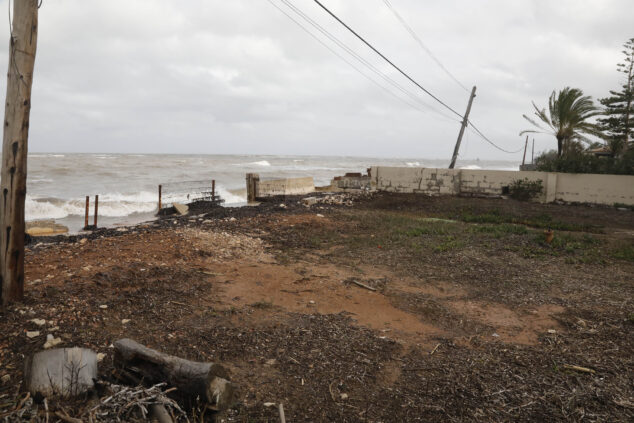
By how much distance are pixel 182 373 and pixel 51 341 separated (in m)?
1.66

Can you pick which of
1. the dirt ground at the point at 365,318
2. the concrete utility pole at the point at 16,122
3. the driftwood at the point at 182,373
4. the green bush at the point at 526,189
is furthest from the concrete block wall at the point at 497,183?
the driftwood at the point at 182,373

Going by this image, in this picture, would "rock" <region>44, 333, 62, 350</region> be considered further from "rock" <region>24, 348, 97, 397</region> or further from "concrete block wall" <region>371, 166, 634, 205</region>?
"concrete block wall" <region>371, 166, 634, 205</region>

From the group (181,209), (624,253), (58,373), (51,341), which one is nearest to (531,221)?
(624,253)

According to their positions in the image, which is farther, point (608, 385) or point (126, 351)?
point (608, 385)

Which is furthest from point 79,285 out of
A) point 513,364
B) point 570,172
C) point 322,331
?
point 570,172

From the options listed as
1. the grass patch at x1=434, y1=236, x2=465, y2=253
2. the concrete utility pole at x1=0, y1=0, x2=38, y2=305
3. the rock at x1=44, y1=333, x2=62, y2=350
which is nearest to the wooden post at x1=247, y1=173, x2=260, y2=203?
the grass patch at x1=434, y1=236, x2=465, y2=253

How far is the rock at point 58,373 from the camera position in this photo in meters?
2.90

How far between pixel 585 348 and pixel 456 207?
10178mm

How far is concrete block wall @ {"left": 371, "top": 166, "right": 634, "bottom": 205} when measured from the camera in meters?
15.2

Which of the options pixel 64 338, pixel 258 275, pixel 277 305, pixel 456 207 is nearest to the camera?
pixel 64 338

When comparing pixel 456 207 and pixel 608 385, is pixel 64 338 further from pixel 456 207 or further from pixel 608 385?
pixel 456 207

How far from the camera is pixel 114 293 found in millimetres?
5129

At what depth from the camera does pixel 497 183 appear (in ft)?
53.2

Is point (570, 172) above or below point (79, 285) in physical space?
above
